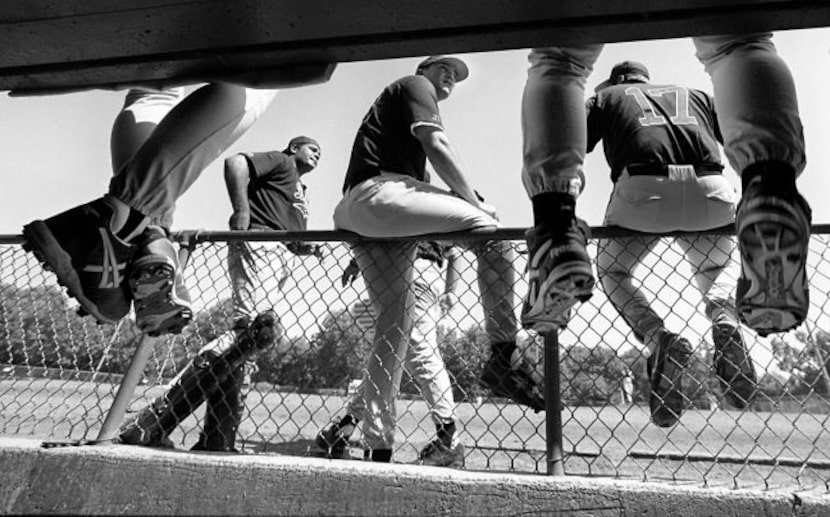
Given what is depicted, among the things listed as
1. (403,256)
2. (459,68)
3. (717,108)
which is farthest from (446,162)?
(717,108)

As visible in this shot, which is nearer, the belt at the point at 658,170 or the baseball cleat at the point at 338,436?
the belt at the point at 658,170

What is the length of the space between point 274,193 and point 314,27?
3110 mm

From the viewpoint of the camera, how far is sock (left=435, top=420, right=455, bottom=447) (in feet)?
8.42

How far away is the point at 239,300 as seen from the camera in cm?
323

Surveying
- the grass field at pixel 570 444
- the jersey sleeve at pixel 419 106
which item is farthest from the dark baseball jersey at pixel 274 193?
the jersey sleeve at pixel 419 106

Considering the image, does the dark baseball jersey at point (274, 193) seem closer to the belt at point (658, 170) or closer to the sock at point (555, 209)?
the belt at point (658, 170)

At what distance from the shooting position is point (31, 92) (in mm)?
1357

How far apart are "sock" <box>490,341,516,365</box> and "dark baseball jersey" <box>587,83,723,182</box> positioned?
97 centimetres

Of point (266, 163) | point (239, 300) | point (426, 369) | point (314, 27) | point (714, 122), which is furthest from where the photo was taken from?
point (266, 163)

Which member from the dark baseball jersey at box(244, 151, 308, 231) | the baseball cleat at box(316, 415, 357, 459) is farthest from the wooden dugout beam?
the dark baseball jersey at box(244, 151, 308, 231)

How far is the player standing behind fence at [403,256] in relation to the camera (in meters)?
2.52

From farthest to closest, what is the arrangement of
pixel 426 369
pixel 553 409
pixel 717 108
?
pixel 426 369
pixel 553 409
pixel 717 108

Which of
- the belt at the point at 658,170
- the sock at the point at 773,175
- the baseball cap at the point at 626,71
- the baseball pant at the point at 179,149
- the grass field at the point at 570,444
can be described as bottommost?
the grass field at the point at 570,444

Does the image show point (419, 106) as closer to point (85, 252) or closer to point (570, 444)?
point (85, 252)
